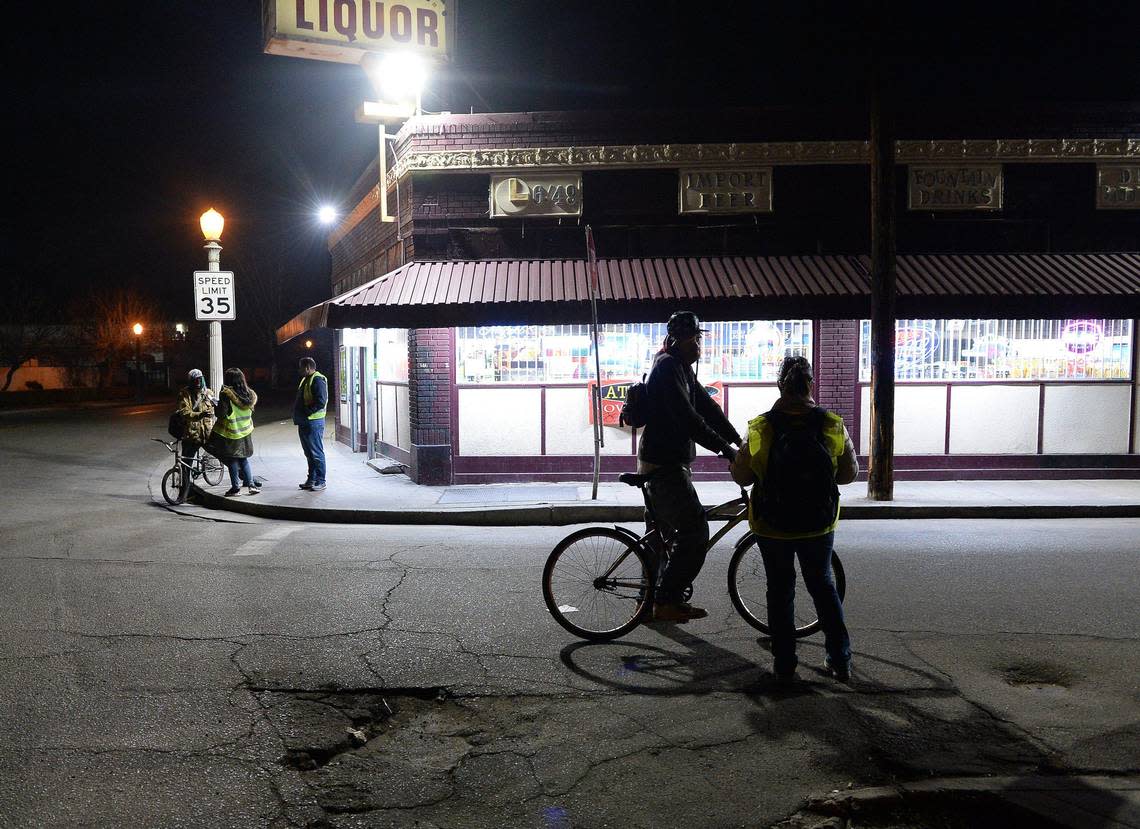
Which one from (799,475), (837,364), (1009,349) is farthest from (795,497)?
(1009,349)

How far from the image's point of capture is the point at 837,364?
13445 millimetres

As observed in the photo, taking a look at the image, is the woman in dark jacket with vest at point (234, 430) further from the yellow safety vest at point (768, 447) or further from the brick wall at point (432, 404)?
the yellow safety vest at point (768, 447)

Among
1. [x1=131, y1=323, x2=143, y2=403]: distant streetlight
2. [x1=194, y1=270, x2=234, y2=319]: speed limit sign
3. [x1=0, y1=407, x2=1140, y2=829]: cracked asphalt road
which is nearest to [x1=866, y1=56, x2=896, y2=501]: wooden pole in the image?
[x1=0, y1=407, x2=1140, y2=829]: cracked asphalt road

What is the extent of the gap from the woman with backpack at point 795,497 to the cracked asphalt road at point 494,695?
333 mm

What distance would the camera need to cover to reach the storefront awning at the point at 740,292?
12477 millimetres

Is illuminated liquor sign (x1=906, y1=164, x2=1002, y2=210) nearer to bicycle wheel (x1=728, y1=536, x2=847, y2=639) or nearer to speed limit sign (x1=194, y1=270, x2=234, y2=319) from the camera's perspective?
bicycle wheel (x1=728, y1=536, x2=847, y2=639)

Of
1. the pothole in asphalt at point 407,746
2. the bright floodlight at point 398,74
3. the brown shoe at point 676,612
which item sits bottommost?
the pothole in asphalt at point 407,746

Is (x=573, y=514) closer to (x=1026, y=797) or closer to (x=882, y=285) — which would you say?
(x=882, y=285)

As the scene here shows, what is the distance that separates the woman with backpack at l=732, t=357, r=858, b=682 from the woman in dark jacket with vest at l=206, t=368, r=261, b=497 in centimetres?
884

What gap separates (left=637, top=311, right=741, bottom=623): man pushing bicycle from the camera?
5613 mm

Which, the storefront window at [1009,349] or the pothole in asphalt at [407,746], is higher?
the storefront window at [1009,349]

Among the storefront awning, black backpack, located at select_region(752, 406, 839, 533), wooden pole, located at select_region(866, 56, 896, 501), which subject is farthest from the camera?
the storefront awning

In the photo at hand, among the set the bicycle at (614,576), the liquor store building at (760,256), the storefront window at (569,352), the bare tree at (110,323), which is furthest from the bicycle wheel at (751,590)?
the bare tree at (110,323)

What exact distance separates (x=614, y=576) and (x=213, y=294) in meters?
10.6
